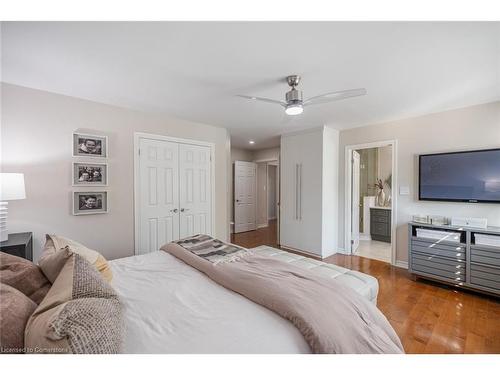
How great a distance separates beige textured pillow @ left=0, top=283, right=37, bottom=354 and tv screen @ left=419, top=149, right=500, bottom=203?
4.10 metres

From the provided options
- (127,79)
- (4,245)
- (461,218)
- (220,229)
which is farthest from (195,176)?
A: (461,218)

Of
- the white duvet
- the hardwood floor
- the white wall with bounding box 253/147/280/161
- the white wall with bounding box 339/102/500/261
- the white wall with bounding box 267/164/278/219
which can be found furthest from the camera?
the white wall with bounding box 267/164/278/219

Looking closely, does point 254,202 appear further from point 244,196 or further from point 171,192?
point 171,192

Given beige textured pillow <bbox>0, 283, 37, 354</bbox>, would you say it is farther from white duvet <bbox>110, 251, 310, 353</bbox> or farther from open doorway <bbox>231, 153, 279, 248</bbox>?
open doorway <bbox>231, 153, 279, 248</bbox>

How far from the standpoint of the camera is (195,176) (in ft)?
12.0

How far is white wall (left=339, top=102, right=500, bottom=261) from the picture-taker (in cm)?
276

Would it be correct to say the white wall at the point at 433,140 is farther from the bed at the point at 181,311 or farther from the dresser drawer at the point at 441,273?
the bed at the point at 181,311

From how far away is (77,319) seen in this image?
2.41 ft

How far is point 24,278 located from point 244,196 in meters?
5.30

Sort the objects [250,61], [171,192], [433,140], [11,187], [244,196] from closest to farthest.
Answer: [250,61] < [11,187] < [433,140] < [171,192] < [244,196]

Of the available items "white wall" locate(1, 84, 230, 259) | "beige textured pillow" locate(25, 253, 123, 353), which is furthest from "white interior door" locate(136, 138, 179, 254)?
"beige textured pillow" locate(25, 253, 123, 353)

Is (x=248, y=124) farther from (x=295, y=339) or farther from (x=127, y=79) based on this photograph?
(x=295, y=339)

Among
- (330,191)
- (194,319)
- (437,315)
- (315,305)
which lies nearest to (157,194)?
(194,319)
